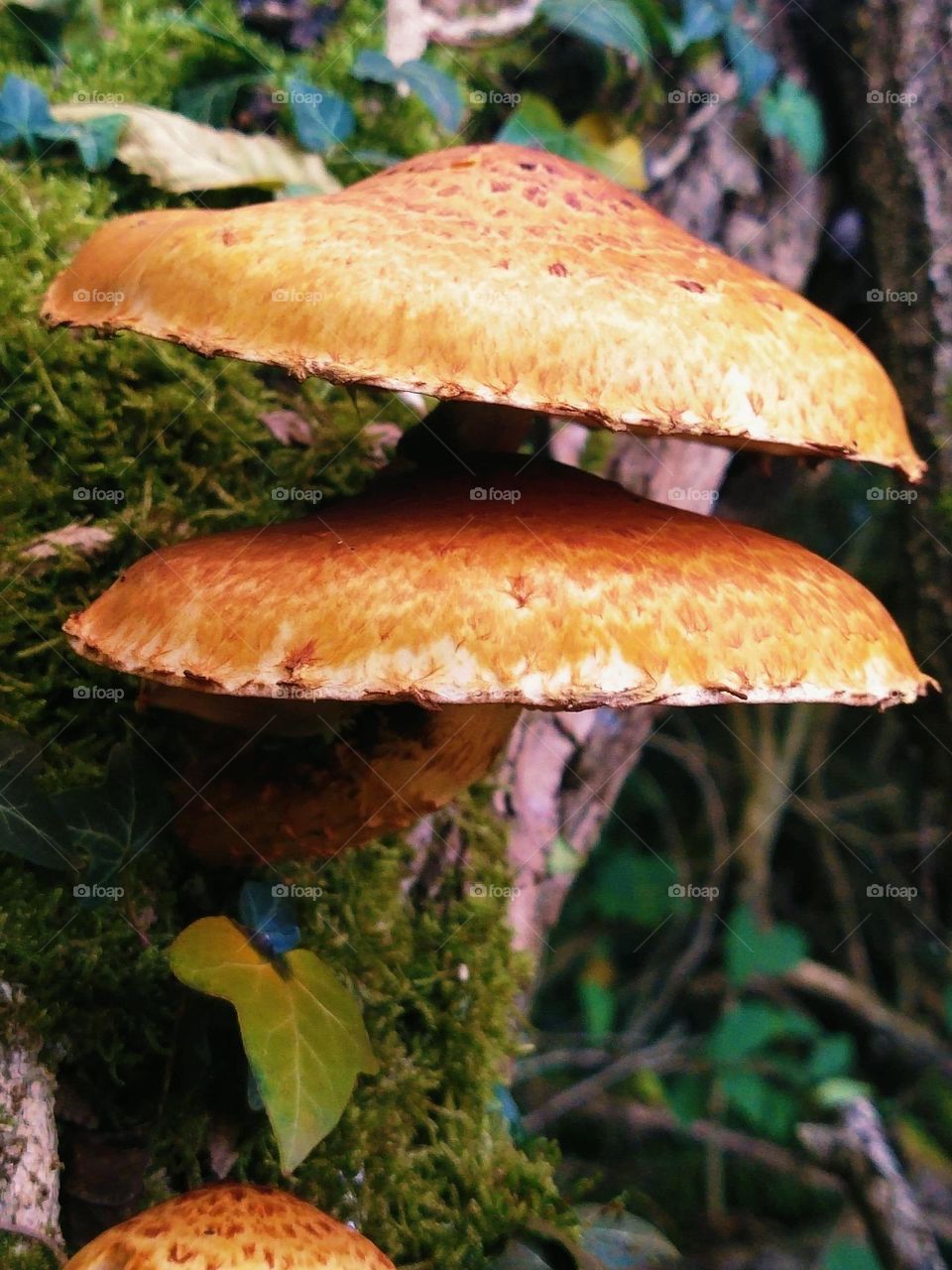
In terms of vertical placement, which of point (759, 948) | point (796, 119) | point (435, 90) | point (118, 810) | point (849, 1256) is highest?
point (796, 119)

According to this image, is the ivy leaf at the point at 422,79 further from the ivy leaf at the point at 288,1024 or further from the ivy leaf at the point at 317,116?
the ivy leaf at the point at 288,1024

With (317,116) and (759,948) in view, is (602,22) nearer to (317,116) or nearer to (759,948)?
(317,116)

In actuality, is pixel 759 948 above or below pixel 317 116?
→ below

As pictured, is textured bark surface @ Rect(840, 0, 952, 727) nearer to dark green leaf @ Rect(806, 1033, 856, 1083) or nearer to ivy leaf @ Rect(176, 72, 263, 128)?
ivy leaf @ Rect(176, 72, 263, 128)

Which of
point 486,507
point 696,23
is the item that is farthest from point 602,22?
point 486,507

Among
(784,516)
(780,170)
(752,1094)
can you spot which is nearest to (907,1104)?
(752,1094)

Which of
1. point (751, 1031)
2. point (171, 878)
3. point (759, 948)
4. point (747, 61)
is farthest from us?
point (759, 948)

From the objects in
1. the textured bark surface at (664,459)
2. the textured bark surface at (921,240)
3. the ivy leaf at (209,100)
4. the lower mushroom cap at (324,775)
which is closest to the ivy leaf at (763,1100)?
the textured bark surface at (664,459)
